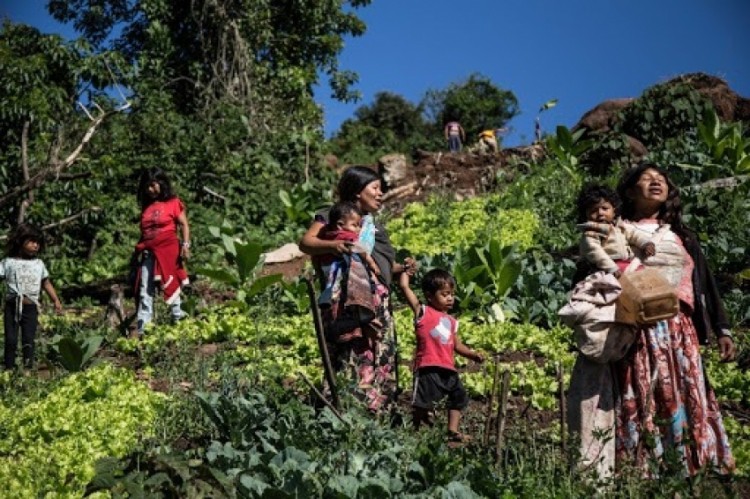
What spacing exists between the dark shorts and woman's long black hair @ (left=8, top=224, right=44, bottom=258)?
3.90 metres

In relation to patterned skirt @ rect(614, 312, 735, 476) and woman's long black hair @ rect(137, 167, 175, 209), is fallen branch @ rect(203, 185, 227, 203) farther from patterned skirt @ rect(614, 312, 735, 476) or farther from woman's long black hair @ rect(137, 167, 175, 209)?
patterned skirt @ rect(614, 312, 735, 476)

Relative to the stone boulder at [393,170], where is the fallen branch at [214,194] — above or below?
below

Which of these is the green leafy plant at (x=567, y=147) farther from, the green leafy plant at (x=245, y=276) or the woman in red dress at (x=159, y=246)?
the woman in red dress at (x=159, y=246)

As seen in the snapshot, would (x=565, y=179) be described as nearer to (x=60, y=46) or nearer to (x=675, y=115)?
(x=675, y=115)

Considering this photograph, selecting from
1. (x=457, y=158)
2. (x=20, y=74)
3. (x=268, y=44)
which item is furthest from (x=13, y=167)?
(x=268, y=44)

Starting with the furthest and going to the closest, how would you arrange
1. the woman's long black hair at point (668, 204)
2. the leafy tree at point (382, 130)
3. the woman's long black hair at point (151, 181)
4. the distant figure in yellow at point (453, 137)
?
the leafy tree at point (382, 130) < the distant figure in yellow at point (453, 137) < the woman's long black hair at point (151, 181) < the woman's long black hair at point (668, 204)

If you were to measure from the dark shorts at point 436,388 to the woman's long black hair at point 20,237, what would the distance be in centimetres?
390

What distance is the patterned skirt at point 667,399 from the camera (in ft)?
13.9

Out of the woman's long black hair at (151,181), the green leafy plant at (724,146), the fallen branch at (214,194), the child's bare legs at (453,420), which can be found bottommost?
the child's bare legs at (453,420)

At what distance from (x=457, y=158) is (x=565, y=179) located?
3092 millimetres

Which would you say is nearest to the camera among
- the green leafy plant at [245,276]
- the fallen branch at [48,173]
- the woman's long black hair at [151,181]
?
the woman's long black hair at [151,181]

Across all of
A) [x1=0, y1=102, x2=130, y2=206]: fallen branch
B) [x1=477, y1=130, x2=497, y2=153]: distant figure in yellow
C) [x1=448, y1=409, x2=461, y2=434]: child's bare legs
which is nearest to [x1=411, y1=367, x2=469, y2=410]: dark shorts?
[x1=448, y1=409, x2=461, y2=434]: child's bare legs

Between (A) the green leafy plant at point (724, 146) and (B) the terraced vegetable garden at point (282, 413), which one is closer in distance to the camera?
(B) the terraced vegetable garden at point (282, 413)

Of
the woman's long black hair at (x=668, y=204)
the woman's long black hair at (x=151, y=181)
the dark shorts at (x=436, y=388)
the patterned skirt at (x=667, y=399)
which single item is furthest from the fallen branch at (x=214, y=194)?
the patterned skirt at (x=667, y=399)
